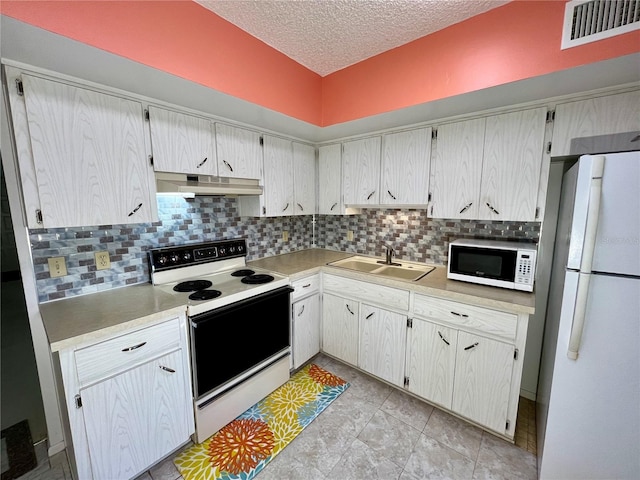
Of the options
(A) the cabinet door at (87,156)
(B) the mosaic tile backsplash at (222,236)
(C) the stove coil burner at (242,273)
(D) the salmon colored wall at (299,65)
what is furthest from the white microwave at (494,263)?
(A) the cabinet door at (87,156)

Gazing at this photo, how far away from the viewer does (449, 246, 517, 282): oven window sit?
1682 mm

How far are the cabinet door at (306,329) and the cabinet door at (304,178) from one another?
898mm

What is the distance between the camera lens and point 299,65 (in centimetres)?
189

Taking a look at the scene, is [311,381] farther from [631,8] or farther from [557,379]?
[631,8]

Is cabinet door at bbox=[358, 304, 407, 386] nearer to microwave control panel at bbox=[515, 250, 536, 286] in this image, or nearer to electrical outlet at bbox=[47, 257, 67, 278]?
microwave control panel at bbox=[515, 250, 536, 286]

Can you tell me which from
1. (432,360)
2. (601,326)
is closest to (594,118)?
(601,326)

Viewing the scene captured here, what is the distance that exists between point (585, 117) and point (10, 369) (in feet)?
12.6

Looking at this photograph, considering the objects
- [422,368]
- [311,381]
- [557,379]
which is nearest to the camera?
[557,379]

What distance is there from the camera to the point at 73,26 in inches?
38.5

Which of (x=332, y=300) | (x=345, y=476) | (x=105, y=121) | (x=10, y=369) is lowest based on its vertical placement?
(x=345, y=476)

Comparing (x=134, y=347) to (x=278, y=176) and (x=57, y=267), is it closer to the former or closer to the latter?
(x=57, y=267)

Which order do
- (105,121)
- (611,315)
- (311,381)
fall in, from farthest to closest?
(311,381) → (105,121) → (611,315)

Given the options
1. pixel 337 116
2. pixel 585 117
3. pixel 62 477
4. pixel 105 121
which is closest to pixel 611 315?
pixel 585 117

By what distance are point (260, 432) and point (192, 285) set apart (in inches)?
43.2
